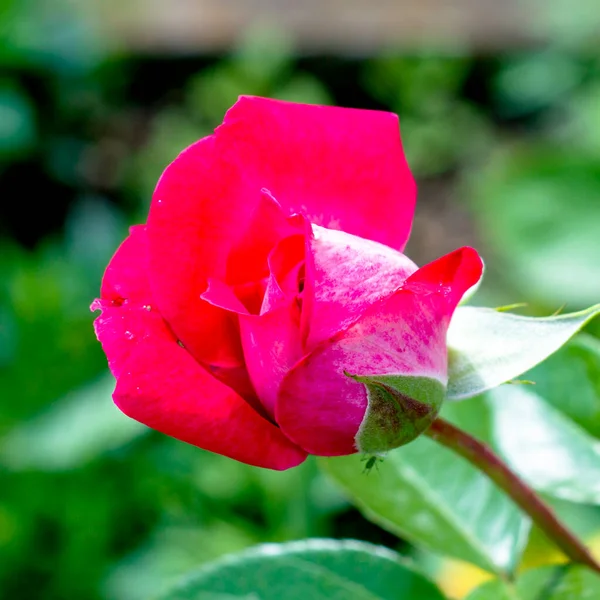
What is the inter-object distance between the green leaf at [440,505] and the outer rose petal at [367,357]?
0.19m

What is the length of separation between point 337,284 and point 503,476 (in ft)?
0.47

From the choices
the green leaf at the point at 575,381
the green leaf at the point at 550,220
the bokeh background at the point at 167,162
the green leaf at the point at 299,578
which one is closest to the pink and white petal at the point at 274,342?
the green leaf at the point at 299,578

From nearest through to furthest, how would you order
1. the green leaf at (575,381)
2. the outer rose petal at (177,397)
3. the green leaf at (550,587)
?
the outer rose petal at (177,397) → the green leaf at (550,587) → the green leaf at (575,381)

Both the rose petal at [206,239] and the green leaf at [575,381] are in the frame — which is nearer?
the rose petal at [206,239]

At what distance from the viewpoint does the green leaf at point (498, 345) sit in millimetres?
394

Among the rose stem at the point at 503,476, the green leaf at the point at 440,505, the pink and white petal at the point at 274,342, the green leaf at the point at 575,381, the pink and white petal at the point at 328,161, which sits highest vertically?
the pink and white petal at the point at 328,161

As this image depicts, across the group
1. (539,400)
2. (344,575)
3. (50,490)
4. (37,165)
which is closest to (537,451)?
(539,400)

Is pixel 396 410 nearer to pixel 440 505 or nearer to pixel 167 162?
pixel 440 505

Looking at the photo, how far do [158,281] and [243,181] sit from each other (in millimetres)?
63

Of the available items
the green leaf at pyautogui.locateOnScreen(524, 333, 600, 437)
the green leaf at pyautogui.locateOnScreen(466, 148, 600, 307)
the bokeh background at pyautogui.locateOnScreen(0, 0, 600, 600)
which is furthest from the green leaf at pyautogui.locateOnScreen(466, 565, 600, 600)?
the green leaf at pyautogui.locateOnScreen(466, 148, 600, 307)

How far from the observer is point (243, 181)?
0.41 m

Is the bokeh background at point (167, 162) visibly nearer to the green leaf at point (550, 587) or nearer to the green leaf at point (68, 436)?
the green leaf at point (68, 436)

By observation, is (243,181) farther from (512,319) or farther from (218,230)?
(512,319)

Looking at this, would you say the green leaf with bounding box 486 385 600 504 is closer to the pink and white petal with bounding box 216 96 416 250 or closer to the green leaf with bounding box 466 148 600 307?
the pink and white petal with bounding box 216 96 416 250
